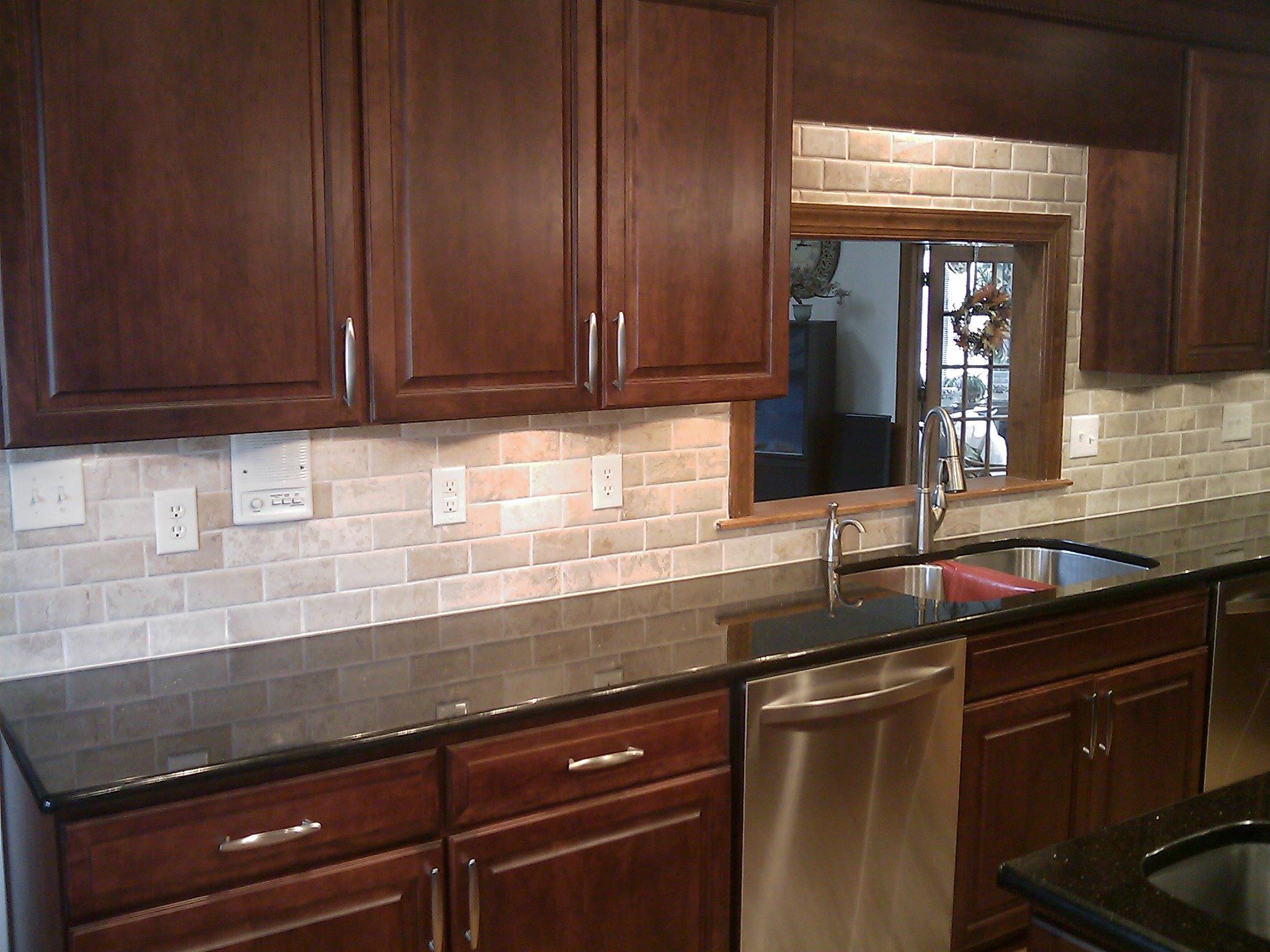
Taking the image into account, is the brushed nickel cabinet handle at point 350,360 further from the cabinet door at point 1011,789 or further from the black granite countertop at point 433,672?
the cabinet door at point 1011,789

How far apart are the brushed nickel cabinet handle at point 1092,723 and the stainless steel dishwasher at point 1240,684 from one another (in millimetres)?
479

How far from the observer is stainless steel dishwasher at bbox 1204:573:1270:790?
10.5ft

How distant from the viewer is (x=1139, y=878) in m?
1.45

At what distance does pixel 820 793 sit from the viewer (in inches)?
96.2

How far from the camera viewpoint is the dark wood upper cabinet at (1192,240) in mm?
3475

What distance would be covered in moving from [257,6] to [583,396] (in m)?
0.90

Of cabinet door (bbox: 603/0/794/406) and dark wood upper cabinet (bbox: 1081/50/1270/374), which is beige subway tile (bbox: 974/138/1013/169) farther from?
cabinet door (bbox: 603/0/794/406)

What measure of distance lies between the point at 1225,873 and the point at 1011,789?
1.27 metres

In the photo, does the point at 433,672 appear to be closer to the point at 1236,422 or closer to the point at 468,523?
the point at 468,523

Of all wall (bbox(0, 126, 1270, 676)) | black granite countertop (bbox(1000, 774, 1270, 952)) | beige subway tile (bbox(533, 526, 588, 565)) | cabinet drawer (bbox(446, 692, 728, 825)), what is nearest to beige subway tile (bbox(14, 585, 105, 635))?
wall (bbox(0, 126, 1270, 676))

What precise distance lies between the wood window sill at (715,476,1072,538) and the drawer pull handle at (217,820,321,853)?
4.64ft

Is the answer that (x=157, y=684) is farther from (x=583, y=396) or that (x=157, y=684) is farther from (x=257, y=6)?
(x=257, y=6)

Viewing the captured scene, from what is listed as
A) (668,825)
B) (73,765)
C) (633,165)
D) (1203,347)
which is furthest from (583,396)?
(1203,347)

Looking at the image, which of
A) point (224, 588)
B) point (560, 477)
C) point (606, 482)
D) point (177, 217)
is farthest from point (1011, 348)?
point (177, 217)
